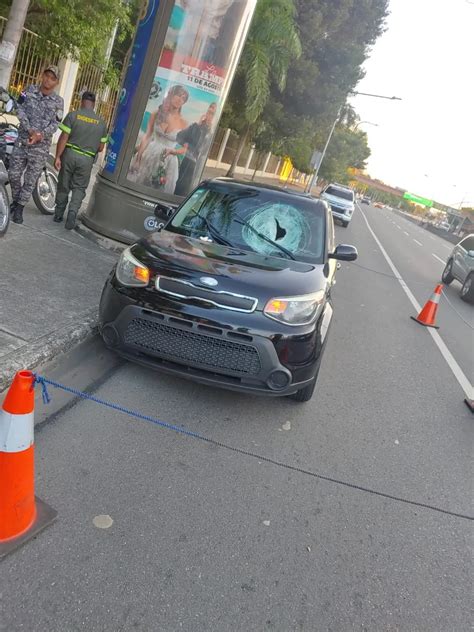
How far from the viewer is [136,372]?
4508mm

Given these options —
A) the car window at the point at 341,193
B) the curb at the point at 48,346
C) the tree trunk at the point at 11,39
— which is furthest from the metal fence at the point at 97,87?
the car window at the point at 341,193

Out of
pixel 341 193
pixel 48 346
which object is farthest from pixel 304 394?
pixel 341 193

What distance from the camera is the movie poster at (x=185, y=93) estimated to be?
737 cm

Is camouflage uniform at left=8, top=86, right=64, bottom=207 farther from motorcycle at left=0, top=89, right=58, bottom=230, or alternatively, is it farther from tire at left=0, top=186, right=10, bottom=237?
tire at left=0, top=186, right=10, bottom=237

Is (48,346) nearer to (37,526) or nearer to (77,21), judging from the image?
(37,526)

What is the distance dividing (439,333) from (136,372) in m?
5.96

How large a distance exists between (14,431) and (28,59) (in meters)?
12.8

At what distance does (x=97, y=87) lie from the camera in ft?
53.7

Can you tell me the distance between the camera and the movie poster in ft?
24.2

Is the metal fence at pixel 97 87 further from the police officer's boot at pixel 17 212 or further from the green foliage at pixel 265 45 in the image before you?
the police officer's boot at pixel 17 212

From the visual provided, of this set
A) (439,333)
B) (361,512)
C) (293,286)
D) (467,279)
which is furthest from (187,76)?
(467,279)

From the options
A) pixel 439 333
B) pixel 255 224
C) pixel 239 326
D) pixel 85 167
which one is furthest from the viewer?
pixel 439 333

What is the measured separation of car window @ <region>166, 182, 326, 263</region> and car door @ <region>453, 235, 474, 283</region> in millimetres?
9264

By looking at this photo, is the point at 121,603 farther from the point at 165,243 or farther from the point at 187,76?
the point at 187,76
